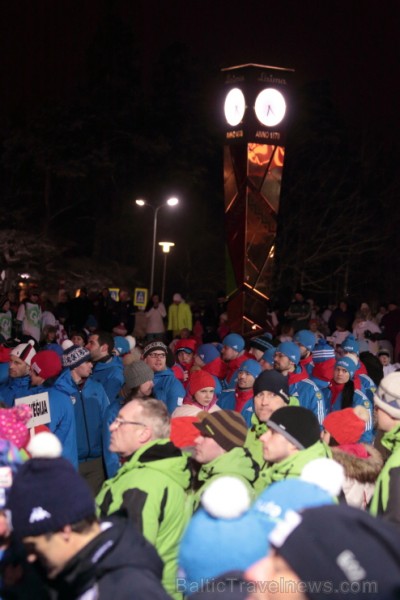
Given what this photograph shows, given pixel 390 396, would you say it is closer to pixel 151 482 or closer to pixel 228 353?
pixel 151 482

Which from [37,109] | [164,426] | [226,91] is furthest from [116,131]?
[164,426]

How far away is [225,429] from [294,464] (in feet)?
2.23

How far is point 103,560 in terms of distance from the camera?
2635 mm

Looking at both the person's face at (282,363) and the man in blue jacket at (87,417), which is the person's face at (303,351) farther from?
the man in blue jacket at (87,417)

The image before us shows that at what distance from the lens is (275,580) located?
2100 millimetres

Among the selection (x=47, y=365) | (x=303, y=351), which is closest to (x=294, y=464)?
(x=47, y=365)

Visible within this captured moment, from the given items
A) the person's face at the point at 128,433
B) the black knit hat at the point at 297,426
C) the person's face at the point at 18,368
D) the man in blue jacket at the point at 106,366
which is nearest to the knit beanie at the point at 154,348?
the man in blue jacket at the point at 106,366

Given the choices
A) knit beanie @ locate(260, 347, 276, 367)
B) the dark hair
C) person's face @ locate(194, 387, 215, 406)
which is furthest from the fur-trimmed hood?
knit beanie @ locate(260, 347, 276, 367)

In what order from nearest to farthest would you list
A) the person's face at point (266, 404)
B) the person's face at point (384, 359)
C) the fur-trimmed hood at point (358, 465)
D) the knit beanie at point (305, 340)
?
the fur-trimmed hood at point (358, 465) → the person's face at point (266, 404) → the knit beanie at point (305, 340) → the person's face at point (384, 359)

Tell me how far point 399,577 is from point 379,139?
149ft

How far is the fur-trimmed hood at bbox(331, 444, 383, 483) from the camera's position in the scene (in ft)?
15.3

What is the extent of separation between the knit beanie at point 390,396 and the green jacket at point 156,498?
1650 mm

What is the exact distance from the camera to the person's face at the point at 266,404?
6.01 m

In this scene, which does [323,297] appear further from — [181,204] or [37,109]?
[37,109]
